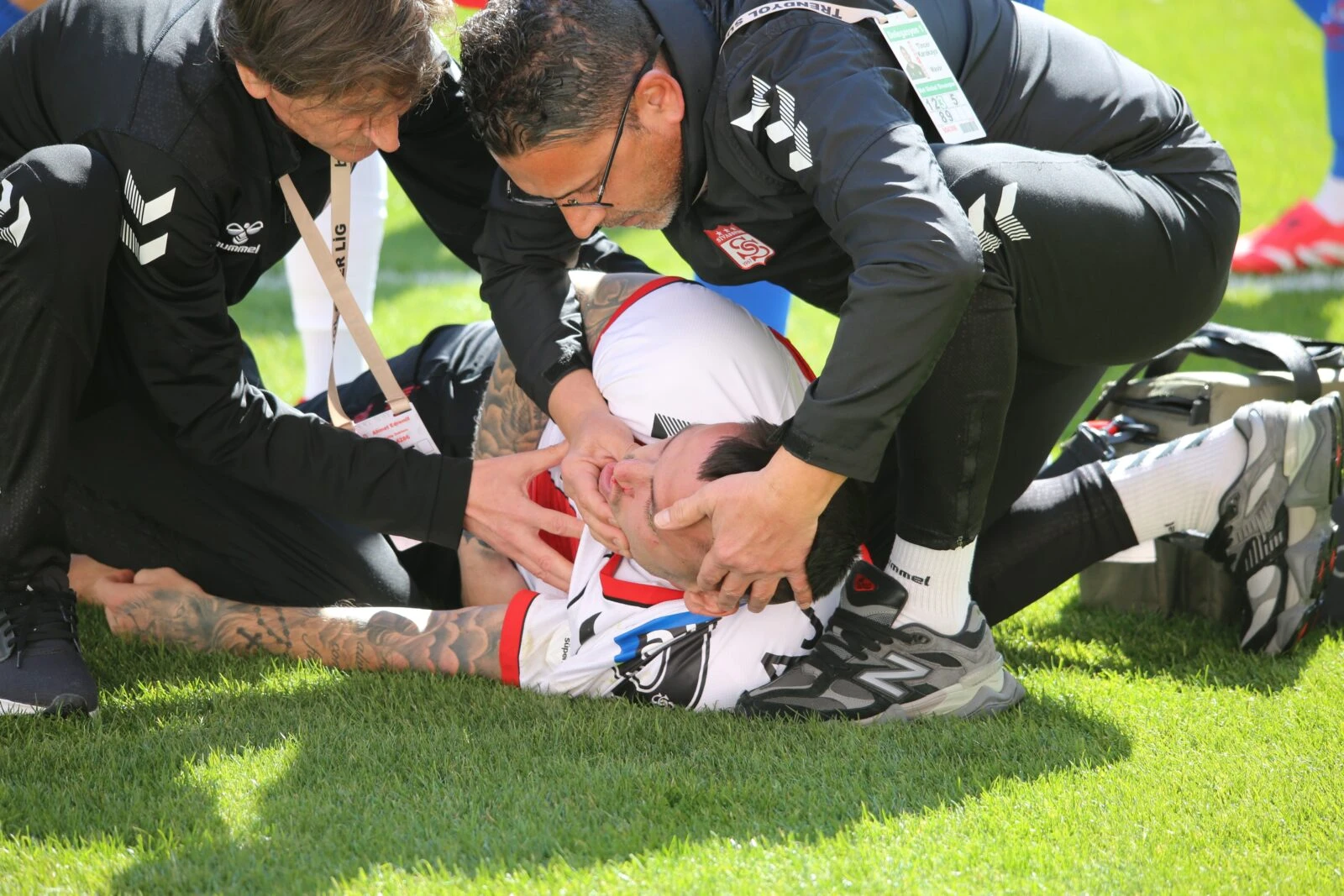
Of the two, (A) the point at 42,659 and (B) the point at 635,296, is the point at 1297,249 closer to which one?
(B) the point at 635,296

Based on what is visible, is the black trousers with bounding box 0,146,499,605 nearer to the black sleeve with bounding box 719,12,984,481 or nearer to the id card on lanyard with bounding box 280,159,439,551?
the id card on lanyard with bounding box 280,159,439,551

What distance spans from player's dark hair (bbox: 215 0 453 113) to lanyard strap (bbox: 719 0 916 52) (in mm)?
644

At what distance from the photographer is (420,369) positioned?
11.5 feet

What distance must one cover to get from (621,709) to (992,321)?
3.38ft

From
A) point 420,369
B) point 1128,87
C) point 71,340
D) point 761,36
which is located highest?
point 761,36

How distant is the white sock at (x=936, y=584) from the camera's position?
2529 mm

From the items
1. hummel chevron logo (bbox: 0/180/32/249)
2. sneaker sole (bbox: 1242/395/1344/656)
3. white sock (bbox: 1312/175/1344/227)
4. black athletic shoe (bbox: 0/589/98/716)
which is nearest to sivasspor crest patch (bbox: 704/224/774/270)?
sneaker sole (bbox: 1242/395/1344/656)

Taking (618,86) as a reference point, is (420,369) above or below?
below

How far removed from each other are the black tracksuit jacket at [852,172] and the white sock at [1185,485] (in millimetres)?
632

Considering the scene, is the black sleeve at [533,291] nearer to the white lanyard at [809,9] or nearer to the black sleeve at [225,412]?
the black sleeve at [225,412]

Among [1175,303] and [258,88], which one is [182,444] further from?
[1175,303]

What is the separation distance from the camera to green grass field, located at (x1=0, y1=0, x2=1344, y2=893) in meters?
1.98

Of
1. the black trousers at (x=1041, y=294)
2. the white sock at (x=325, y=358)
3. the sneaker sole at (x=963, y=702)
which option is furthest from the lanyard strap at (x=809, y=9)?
the white sock at (x=325, y=358)

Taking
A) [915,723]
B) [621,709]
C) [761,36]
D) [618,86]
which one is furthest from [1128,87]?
[621,709]
